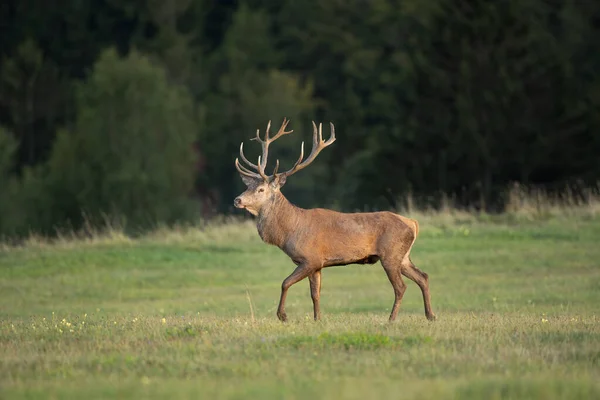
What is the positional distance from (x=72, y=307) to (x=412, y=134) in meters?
27.3

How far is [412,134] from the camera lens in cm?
4644

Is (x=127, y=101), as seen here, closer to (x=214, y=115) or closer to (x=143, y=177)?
(x=143, y=177)

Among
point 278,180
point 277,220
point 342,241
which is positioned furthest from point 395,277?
point 278,180

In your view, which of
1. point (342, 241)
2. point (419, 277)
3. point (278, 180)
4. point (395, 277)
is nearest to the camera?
point (342, 241)

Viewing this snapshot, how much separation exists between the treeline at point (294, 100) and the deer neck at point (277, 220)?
85.0 feet

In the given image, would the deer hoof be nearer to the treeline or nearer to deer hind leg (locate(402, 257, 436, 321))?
deer hind leg (locate(402, 257, 436, 321))

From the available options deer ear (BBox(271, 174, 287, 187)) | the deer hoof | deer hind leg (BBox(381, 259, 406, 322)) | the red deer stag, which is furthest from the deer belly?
deer ear (BBox(271, 174, 287, 187))

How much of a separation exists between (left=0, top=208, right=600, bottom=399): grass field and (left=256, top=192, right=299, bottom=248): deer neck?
3.65 feet

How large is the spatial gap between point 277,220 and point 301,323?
174 centimetres

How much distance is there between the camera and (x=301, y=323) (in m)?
13.9

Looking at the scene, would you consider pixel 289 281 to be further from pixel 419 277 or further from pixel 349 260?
pixel 419 277

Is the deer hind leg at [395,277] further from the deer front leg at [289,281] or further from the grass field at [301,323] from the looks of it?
the deer front leg at [289,281]

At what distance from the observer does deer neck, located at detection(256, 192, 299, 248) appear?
49.7 feet

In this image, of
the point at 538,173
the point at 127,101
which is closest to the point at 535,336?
the point at 538,173
